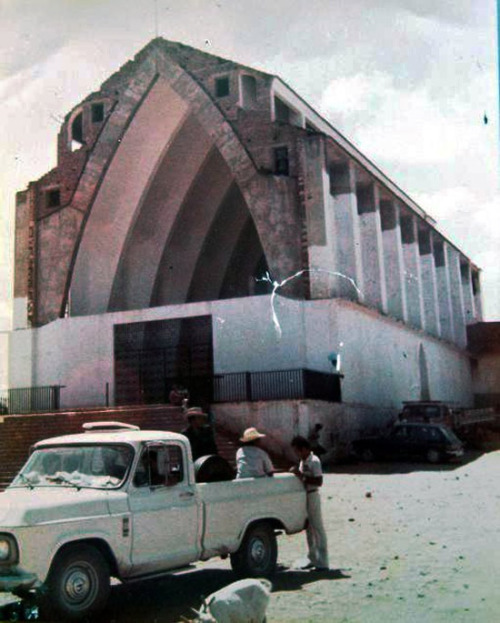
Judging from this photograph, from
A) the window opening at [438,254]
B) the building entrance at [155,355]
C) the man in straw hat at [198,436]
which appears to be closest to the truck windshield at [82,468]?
→ the man in straw hat at [198,436]

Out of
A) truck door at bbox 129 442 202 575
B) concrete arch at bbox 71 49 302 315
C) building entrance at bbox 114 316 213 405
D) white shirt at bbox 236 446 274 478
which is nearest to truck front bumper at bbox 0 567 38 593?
truck door at bbox 129 442 202 575

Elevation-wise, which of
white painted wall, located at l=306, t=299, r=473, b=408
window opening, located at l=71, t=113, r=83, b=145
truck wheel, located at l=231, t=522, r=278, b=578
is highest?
window opening, located at l=71, t=113, r=83, b=145

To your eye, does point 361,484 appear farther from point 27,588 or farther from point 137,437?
point 27,588

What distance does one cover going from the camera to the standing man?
29.2 feet

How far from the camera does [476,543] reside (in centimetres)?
956

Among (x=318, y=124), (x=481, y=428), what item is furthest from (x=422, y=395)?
(x=318, y=124)

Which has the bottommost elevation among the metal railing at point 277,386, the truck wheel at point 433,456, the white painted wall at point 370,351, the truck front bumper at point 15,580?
the truck front bumper at point 15,580

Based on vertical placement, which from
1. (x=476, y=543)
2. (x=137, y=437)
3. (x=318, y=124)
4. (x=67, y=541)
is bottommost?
(x=476, y=543)

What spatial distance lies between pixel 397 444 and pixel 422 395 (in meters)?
14.0

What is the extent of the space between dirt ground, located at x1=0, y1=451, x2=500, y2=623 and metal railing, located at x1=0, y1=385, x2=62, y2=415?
16.0m

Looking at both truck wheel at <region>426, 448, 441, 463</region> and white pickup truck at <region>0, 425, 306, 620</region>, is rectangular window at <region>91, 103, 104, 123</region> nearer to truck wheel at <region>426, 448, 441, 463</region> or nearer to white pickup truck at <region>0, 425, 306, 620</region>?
truck wheel at <region>426, 448, 441, 463</region>

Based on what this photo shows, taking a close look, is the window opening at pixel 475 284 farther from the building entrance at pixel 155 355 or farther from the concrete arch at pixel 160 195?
the building entrance at pixel 155 355

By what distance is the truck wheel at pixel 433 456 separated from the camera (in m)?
21.8

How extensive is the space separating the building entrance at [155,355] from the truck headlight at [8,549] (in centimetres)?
2046
